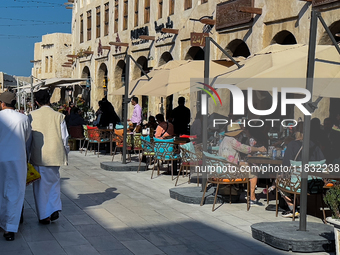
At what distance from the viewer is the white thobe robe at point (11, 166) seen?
5.91 meters

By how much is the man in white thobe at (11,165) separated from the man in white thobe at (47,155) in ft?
1.47

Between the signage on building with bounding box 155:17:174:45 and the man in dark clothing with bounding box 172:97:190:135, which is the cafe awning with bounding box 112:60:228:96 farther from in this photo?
the signage on building with bounding box 155:17:174:45

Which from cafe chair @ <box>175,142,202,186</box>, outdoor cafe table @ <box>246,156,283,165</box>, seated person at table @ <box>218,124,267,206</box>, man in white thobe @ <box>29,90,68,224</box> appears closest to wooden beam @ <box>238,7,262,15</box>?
cafe chair @ <box>175,142,202,186</box>

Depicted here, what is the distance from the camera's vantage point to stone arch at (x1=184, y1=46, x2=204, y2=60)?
63.5 ft

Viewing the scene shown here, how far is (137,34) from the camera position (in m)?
24.1

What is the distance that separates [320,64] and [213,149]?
3.55 meters

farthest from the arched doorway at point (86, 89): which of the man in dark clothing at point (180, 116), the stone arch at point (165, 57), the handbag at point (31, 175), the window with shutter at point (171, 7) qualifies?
the handbag at point (31, 175)

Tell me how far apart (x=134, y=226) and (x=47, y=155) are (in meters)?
1.41

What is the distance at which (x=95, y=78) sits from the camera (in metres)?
30.4

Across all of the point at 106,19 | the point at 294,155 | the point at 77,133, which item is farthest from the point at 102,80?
the point at 294,155

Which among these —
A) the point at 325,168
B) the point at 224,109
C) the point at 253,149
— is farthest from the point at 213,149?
the point at 224,109

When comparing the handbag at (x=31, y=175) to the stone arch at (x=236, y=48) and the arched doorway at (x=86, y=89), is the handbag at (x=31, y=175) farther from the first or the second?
the arched doorway at (x=86, y=89)

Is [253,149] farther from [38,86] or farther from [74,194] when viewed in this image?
[38,86]

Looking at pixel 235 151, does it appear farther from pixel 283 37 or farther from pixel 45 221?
pixel 283 37
